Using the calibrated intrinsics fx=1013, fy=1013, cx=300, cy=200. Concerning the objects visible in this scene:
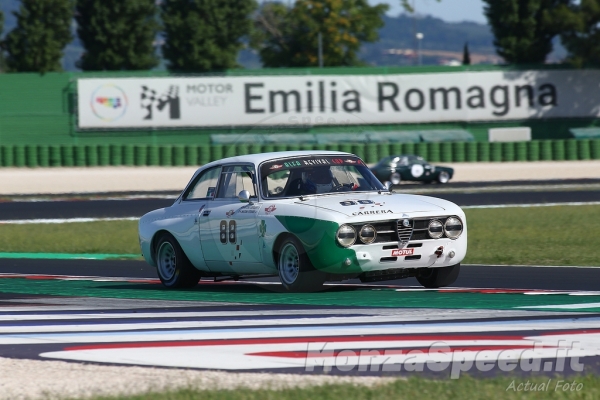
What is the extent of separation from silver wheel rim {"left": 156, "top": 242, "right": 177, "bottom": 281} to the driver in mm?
1963

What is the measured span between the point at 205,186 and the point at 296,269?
207cm

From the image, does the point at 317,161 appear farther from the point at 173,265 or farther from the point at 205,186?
the point at 173,265

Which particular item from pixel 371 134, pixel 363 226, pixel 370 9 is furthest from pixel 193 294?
pixel 370 9

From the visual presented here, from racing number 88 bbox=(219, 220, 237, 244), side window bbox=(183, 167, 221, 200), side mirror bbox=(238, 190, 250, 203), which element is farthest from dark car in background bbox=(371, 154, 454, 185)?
side mirror bbox=(238, 190, 250, 203)

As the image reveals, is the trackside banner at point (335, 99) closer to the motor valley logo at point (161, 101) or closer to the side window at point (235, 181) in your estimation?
the motor valley logo at point (161, 101)

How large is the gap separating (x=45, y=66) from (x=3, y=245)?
30.1 m

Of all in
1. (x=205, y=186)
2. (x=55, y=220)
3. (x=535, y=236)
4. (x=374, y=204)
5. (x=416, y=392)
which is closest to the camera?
(x=416, y=392)

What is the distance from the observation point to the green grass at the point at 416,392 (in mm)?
4898

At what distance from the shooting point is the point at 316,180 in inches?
406

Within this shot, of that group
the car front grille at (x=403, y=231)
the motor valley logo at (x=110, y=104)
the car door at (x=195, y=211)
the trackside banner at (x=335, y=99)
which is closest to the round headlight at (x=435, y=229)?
the car front grille at (x=403, y=231)

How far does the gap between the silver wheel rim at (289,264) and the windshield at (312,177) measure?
72 cm

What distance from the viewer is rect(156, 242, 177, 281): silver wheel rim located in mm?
11420

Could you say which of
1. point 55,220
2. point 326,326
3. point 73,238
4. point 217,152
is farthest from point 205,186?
point 217,152

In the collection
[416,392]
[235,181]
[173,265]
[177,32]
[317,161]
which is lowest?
[173,265]
